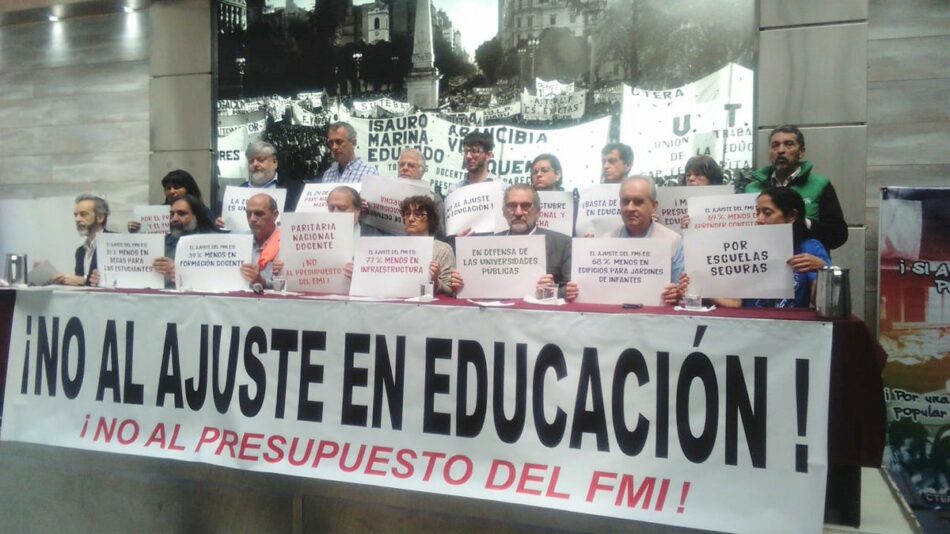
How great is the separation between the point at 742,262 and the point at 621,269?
0.53 metres

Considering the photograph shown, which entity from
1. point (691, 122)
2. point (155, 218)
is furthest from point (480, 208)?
point (691, 122)

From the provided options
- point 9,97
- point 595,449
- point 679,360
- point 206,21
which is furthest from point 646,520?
point 9,97

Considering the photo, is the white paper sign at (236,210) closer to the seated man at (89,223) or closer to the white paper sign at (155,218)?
the white paper sign at (155,218)

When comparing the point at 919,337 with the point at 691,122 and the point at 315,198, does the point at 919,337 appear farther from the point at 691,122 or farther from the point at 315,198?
the point at 315,198

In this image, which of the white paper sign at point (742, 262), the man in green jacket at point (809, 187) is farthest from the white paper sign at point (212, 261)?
the man in green jacket at point (809, 187)

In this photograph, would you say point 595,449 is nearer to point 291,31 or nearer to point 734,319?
point 734,319

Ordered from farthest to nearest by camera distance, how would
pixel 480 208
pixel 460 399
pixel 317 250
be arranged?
1. pixel 480 208
2. pixel 317 250
3. pixel 460 399

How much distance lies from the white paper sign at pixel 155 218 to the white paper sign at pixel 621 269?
361 centimetres

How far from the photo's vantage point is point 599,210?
4848mm

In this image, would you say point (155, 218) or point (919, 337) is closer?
point (919, 337)

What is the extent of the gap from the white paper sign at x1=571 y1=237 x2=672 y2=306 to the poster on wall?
3049 millimetres

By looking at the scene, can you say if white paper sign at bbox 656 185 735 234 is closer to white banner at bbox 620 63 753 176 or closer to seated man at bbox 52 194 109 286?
white banner at bbox 620 63 753 176

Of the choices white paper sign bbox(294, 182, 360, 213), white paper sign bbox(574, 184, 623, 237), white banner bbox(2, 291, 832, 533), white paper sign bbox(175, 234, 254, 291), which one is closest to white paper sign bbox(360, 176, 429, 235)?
white paper sign bbox(294, 182, 360, 213)

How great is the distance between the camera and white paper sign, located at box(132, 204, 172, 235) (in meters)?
5.60
